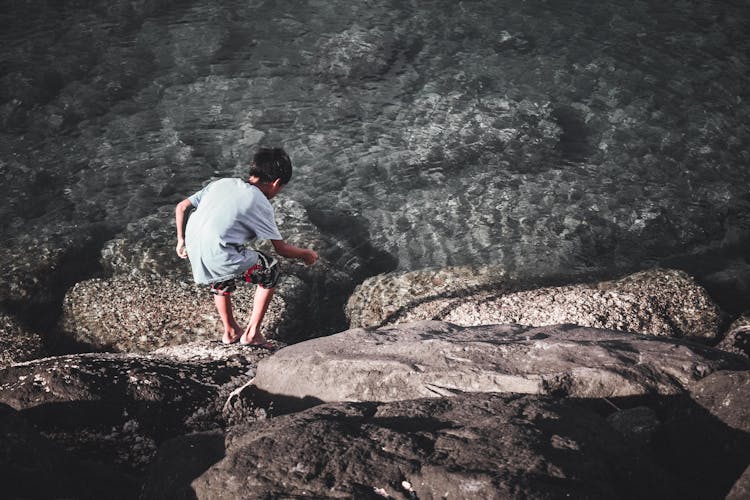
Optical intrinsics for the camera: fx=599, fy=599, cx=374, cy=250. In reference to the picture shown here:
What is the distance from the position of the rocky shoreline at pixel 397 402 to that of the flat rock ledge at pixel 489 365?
0.5 inches

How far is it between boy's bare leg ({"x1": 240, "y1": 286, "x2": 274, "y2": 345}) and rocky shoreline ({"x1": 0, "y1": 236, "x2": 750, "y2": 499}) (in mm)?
215

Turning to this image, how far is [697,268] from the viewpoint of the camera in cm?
698

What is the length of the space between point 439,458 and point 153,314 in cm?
431

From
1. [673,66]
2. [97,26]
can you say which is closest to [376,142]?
[673,66]

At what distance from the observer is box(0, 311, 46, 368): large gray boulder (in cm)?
584

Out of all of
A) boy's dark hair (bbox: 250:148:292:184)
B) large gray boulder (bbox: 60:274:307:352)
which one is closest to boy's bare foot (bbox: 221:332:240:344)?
large gray boulder (bbox: 60:274:307:352)

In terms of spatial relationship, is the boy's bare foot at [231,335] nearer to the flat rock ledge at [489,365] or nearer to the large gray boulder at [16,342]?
the flat rock ledge at [489,365]

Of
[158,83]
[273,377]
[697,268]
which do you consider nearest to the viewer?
[273,377]

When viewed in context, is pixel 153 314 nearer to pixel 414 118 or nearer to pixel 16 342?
pixel 16 342

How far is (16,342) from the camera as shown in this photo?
19.7ft

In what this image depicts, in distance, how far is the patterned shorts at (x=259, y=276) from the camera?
5047mm

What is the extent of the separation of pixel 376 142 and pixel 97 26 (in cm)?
715

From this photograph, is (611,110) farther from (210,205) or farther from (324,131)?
(210,205)

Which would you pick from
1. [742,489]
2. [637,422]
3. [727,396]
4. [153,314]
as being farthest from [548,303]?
[153,314]
